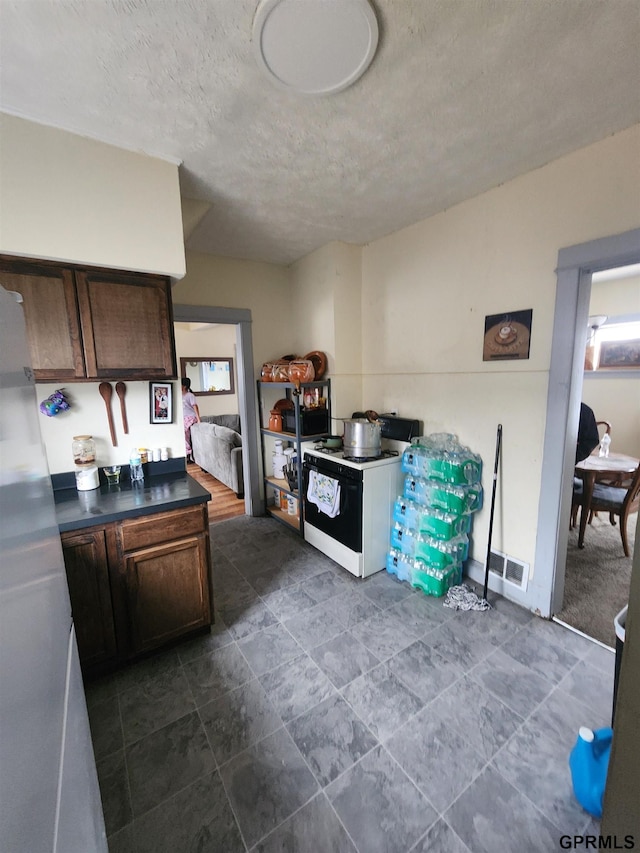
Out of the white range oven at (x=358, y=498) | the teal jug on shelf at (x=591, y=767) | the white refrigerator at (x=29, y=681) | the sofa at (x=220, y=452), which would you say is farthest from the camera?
the sofa at (x=220, y=452)

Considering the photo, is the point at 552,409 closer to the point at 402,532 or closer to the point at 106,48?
the point at 402,532

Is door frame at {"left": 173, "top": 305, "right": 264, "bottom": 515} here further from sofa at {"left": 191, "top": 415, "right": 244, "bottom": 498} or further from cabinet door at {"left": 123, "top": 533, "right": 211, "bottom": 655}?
cabinet door at {"left": 123, "top": 533, "right": 211, "bottom": 655}

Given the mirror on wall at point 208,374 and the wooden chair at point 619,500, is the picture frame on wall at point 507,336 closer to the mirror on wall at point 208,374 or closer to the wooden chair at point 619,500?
the wooden chair at point 619,500

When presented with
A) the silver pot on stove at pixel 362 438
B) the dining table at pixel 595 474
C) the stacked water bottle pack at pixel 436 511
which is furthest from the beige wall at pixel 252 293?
the dining table at pixel 595 474

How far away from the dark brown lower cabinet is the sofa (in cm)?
241

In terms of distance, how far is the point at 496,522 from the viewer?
2299 millimetres

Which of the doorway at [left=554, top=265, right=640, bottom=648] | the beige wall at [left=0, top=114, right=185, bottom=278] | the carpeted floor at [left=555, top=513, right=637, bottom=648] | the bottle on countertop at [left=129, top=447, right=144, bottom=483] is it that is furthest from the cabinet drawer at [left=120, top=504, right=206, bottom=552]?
the doorway at [left=554, top=265, right=640, bottom=648]

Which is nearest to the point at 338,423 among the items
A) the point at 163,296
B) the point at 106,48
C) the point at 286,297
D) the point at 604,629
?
the point at 286,297

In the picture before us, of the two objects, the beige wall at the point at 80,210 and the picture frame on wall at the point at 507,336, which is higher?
the beige wall at the point at 80,210

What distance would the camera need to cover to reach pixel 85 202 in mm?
1610

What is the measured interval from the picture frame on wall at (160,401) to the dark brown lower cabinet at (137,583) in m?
0.71

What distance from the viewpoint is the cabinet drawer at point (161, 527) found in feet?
5.50

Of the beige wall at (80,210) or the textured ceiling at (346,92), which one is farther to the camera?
the beige wall at (80,210)

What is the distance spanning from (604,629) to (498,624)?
0.60 meters
